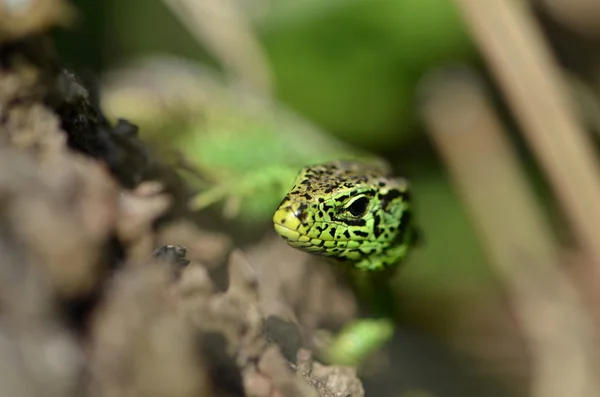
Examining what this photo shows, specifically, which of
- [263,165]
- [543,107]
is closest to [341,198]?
[263,165]

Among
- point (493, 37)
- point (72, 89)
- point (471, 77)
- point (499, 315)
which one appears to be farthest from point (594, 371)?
point (72, 89)

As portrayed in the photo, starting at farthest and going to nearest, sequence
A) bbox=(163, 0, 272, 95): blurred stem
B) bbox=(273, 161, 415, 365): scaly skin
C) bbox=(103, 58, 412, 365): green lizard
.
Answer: bbox=(163, 0, 272, 95): blurred stem → bbox=(103, 58, 412, 365): green lizard → bbox=(273, 161, 415, 365): scaly skin

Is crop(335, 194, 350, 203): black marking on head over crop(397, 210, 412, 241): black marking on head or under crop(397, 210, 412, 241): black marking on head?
over

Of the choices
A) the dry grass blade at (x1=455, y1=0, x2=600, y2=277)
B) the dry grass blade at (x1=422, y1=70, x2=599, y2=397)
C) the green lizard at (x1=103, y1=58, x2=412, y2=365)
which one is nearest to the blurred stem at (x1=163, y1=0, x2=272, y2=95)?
the green lizard at (x1=103, y1=58, x2=412, y2=365)

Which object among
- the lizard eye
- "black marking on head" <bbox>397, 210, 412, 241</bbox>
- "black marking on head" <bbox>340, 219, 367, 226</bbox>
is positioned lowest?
"black marking on head" <bbox>397, 210, 412, 241</bbox>

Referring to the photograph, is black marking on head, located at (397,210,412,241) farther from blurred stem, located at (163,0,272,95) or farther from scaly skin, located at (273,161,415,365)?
blurred stem, located at (163,0,272,95)

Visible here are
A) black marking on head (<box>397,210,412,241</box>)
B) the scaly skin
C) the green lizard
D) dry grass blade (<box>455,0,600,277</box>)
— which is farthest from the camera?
dry grass blade (<box>455,0,600,277</box>)

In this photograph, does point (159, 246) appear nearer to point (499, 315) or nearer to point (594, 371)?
point (594, 371)

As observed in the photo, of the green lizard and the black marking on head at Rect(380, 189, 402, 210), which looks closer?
the green lizard

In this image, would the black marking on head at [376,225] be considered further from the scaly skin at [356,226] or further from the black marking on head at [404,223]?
the black marking on head at [404,223]
